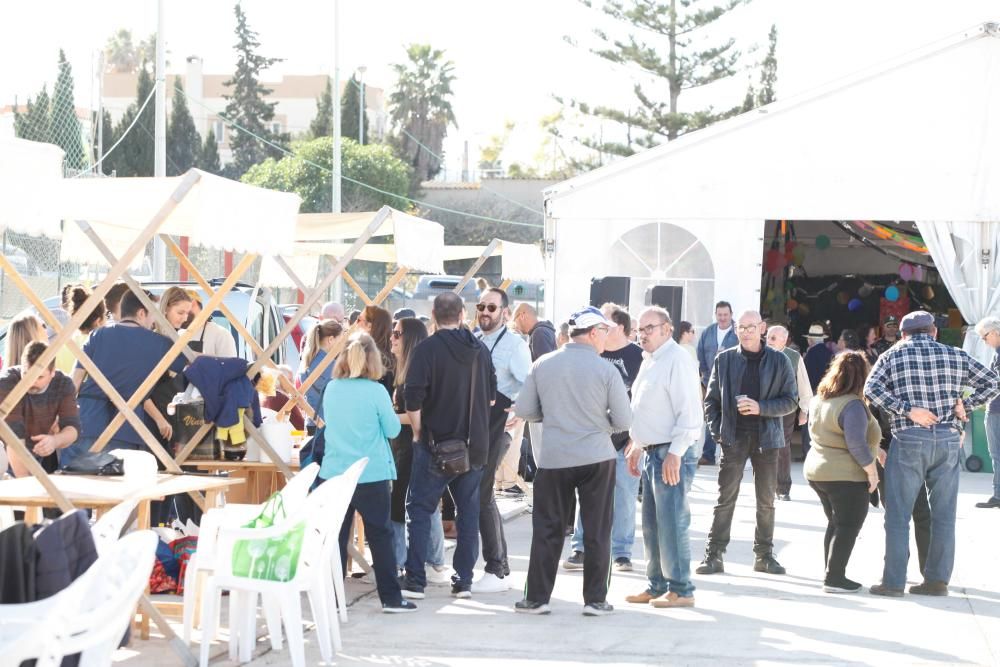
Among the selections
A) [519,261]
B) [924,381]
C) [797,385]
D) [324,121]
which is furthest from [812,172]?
[324,121]

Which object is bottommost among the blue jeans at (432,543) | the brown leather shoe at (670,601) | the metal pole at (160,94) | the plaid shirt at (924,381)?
the brown leather shoe at (670,601)

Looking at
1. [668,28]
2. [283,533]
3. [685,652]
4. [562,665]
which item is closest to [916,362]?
[685,652]

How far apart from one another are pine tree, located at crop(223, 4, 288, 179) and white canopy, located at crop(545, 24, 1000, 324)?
45594 millimetres

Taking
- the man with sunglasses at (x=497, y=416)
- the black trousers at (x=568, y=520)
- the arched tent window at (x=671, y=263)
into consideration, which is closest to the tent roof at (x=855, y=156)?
the arched tent window at (x=671, y=263)

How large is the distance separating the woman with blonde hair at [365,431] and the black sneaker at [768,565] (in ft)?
10.1

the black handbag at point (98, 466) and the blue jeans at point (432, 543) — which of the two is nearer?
the black handbag at point (98, 466)

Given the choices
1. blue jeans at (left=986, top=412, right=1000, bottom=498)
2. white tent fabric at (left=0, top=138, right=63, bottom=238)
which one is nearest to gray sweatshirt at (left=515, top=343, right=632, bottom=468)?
white tent fabric at (left=0, top=138, right=63, bottom=238)

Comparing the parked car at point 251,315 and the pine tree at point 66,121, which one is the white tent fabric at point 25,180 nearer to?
the parked car at point 251,315

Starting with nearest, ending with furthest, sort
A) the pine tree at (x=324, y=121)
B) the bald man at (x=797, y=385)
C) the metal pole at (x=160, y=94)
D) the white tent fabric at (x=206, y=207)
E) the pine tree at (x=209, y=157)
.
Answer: the white tent fabric at (x=206, y=207) < the bald man at (x=797, y=385) < the metal pole at (x=160, y=94) < the pine tree at (x=209, y=157) < the pine tree at (x=324, y=121)

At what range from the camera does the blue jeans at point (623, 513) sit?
940cm

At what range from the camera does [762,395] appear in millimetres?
9117

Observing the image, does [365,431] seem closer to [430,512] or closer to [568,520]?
[430,512]

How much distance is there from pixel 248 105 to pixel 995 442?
53.2 metres

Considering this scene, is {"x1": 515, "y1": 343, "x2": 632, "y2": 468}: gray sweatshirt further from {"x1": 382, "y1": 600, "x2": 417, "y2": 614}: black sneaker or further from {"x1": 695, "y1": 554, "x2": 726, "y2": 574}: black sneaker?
{"x1": 695, "y1": 554, "x2": 726, "y2": 574}: black sneaker
